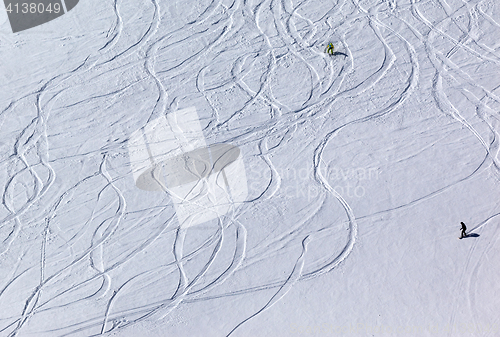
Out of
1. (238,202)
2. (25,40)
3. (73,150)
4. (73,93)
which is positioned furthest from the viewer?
(25,40)

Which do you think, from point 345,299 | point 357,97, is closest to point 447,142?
point 357,97

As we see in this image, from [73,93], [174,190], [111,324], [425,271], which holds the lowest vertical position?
[425,271]

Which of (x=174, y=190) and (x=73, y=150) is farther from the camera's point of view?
(x=73, y=150)

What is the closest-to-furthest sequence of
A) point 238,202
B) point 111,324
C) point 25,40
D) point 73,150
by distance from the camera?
point 111,324 → point 238,202 → point 73,150 → point 25,40

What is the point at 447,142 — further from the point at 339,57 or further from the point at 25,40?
the point at 25,40

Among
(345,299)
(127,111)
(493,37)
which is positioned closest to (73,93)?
(127,111)

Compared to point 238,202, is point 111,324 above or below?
below
